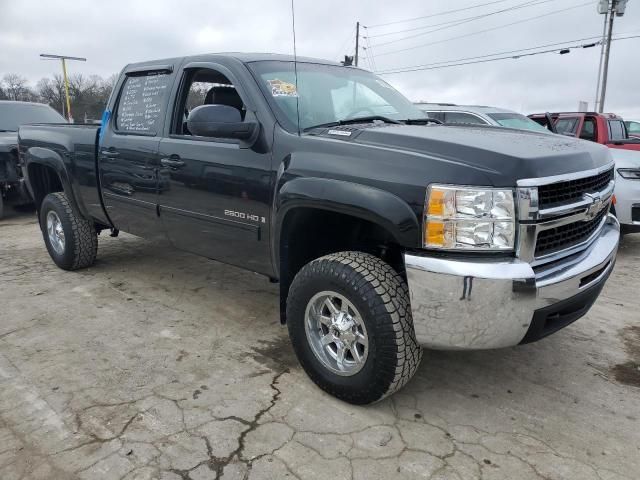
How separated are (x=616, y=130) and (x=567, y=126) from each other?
83 cm

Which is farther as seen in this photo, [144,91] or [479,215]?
[144,91]

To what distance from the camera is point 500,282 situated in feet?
7.12

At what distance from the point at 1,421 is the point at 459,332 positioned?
229 centimetres

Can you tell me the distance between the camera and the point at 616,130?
933 centimetres

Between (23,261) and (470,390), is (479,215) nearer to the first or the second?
(470,390)

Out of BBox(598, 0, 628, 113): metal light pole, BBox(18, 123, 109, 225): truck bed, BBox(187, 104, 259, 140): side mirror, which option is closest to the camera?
BBox(187, 104, 259, 140): side mirror

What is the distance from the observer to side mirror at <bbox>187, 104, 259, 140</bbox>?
2932mm

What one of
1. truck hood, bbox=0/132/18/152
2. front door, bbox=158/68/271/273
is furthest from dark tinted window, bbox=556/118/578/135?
truck hood, bbox=0/132/18/152

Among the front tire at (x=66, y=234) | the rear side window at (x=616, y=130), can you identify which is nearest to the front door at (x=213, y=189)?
the front tire at (x=66, y=234)

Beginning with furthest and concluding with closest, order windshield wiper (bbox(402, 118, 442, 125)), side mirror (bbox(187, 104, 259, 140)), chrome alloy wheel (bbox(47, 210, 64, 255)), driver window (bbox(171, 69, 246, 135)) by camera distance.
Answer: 1. chrome alloy wheel (bbox(47, 210, 64, 255))
2. driver window (bbox(171, 69, 246, 135))
3. windshield wiper (bbox(402, 118, 442, 125))
4. side mirror (bbox(187, 104, 259, 140))

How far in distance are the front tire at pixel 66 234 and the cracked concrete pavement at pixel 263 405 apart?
857mm

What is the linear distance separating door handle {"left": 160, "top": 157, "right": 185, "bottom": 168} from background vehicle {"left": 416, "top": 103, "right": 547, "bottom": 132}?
5.10m

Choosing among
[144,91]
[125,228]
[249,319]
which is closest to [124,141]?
[144,91]

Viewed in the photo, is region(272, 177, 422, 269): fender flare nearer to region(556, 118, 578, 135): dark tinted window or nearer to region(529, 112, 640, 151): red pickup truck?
region(529, 112, 640, 151): red pickup truck
